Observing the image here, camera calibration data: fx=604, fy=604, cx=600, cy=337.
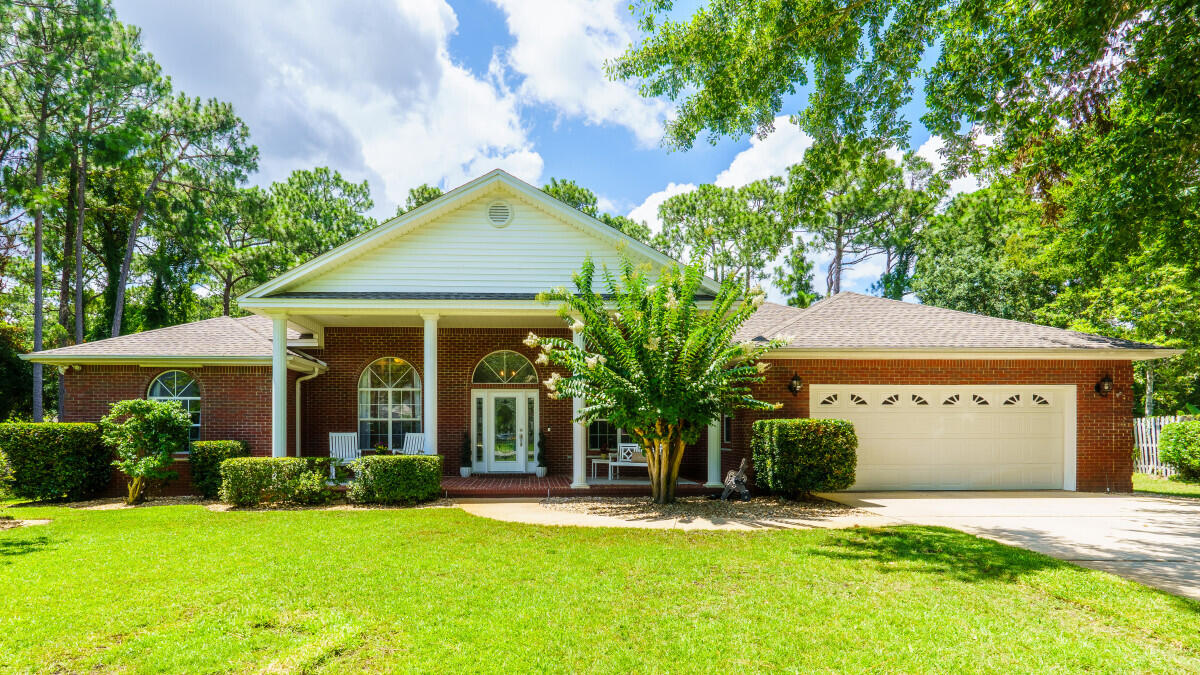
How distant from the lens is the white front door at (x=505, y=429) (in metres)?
14.0

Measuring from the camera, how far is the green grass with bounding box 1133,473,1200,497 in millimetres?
11938

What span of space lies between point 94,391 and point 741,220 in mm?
25125

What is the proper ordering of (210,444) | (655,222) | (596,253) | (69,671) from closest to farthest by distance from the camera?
(69,671), (210,444), (596,253), (655,222)

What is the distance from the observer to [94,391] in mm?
11773

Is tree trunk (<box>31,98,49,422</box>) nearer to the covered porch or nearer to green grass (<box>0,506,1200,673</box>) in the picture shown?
the covered porch

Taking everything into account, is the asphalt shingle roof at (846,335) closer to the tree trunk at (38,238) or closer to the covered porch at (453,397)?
the covered porch at (453,397)

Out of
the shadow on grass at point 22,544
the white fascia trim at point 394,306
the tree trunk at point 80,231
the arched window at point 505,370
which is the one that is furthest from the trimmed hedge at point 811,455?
the tree trunk at point 80,231

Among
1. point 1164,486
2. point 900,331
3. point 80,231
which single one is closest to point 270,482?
point 900,331

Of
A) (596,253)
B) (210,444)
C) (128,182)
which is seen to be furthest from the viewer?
(128,182)

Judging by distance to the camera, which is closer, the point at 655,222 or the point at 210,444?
the point at 210,444

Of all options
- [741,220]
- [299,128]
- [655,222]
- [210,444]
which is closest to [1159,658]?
[210,444]

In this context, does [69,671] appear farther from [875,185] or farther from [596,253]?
[875,185]

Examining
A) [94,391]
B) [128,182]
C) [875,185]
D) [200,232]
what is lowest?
[94,391]

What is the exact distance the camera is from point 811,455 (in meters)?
10.1
